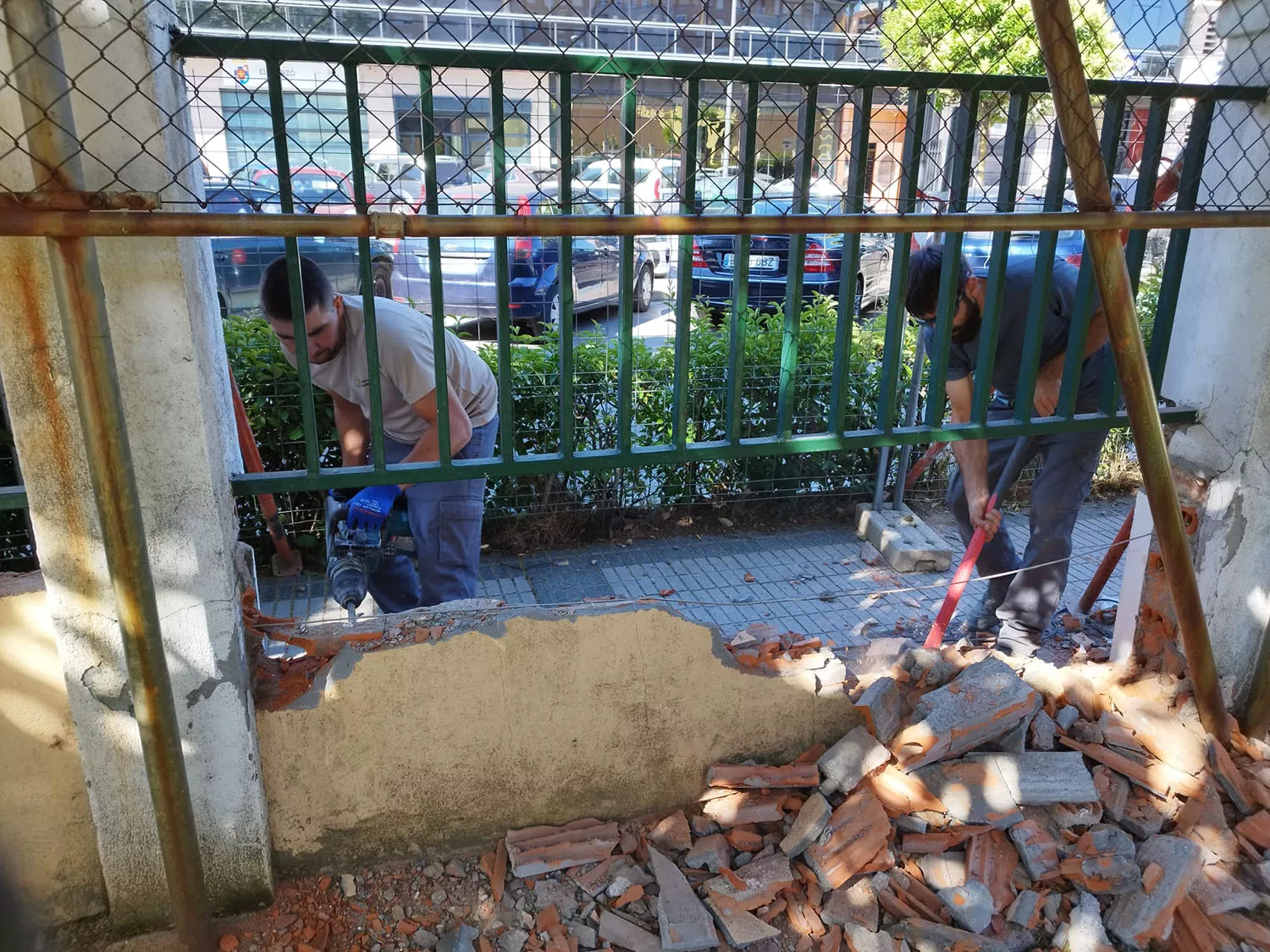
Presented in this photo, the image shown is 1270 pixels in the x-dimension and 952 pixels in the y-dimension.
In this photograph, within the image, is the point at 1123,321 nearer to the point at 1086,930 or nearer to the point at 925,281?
the point at 925,281

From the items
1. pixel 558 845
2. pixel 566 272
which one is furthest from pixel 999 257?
pixel 558 845

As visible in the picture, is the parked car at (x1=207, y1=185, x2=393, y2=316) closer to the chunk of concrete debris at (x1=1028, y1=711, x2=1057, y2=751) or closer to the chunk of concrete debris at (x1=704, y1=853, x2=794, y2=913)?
the chunk of concrete debris at (x1=704, y1=853, x2=794, y2=913)

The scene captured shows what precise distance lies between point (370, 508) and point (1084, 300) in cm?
270

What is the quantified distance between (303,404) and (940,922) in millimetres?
2304

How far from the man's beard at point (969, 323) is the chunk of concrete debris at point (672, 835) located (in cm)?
221

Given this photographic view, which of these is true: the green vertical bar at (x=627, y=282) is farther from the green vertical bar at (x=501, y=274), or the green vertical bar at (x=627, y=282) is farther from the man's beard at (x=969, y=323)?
the man's beard at (x=969, y=323)

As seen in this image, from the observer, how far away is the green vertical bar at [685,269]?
2.53 m

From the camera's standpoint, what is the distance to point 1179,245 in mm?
3158

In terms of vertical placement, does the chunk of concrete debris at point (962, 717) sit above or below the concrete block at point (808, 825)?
above

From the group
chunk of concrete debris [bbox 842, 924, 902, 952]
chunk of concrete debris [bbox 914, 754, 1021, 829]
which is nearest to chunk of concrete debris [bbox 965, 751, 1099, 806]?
chunk of concrete debris [bbox 914, 754, 1021, 829]

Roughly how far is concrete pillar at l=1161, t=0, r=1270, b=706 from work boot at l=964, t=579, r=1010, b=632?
4.03 ft

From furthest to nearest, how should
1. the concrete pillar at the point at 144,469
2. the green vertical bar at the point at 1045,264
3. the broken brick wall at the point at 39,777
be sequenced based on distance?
the green vertical bar at the point at 1045,264
the broken brick wall at the point at 39,777
the concrete pillar at the point at 144,469

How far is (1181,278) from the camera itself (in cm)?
329

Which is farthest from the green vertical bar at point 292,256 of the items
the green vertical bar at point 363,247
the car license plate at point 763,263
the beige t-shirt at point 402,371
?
the car license plate at point 763,263
